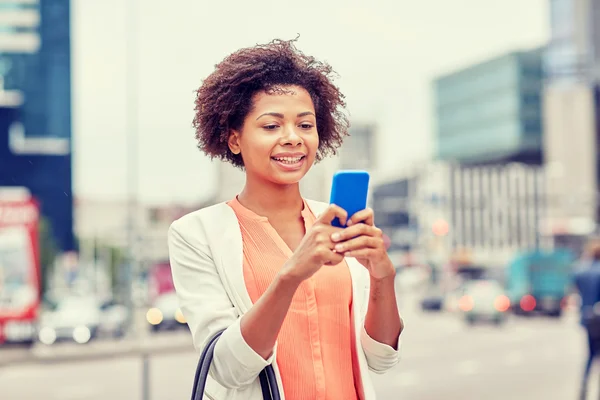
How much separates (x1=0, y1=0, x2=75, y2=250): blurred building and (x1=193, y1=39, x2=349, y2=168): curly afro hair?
1922 centimetres

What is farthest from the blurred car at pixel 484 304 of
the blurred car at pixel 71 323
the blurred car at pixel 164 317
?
the blurred car at pixel 71 323

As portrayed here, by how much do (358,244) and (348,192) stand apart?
9 centimetres

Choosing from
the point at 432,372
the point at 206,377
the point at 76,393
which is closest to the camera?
the point at 206,377

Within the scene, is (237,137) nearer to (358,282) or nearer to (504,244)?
(358,282)

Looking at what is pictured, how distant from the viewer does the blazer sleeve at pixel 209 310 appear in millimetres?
1750

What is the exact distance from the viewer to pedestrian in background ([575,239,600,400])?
802 cm

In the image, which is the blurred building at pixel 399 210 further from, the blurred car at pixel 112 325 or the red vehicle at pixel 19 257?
the red vehicle at pixel 19 257

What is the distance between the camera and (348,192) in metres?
1.66

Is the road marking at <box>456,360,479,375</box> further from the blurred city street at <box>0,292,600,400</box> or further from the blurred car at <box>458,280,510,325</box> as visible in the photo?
the blurred car at <box>458,280,510,325</box>

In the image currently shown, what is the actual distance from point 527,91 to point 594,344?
9412cm

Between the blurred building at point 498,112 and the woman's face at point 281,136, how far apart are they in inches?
3842

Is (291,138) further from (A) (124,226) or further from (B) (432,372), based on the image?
(A) (124,226)

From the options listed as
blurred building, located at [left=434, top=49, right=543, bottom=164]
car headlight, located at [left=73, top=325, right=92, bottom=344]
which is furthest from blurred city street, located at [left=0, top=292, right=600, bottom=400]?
blurred building, located at [left=434, top=49, right=543, bottom=164]

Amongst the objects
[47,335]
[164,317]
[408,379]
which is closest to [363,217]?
[408,379]
